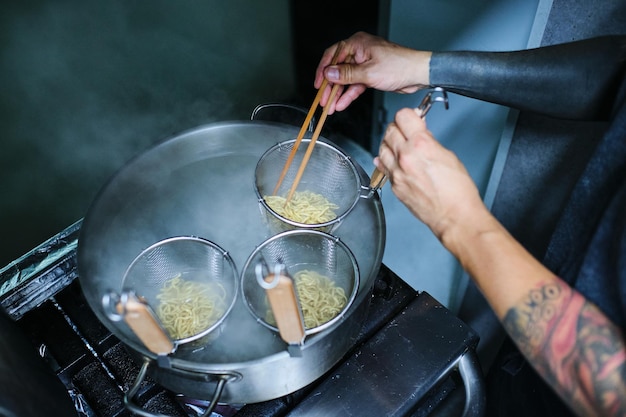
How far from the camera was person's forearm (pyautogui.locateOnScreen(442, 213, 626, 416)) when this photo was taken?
1.08 meters

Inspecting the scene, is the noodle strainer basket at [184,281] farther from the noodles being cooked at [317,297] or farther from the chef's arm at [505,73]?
the chef's arm at [505,73]

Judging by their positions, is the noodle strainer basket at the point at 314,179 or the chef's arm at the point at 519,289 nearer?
the chef's arm at the point at 519,289

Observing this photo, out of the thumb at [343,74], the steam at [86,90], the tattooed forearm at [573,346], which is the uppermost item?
the thumb at [343,74]

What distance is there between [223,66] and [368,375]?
3.40 metres

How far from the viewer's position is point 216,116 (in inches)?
137

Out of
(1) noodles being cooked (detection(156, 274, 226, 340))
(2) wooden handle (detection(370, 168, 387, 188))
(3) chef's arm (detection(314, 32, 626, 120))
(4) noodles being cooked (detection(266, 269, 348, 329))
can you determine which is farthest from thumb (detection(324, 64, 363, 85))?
(1) noodles being cooked (detection(156, 274, 226, 340))

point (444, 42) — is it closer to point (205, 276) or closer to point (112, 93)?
point (205, 276)

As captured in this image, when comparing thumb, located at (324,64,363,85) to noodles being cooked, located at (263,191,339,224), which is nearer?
thumb, located at (324,64,363,85)

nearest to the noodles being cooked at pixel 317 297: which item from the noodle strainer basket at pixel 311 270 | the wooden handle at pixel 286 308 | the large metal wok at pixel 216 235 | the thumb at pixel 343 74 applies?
the noodle strainer basket at pixel 311 270

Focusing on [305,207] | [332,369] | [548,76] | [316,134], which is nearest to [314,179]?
[305,207]

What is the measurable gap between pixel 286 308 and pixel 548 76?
124 cm

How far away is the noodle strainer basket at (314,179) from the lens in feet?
6.21

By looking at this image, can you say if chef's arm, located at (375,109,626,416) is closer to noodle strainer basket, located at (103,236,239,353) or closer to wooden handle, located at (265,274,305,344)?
wooden handle, located at (265,274,305,344)

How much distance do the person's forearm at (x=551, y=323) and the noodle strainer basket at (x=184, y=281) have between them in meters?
0.80
